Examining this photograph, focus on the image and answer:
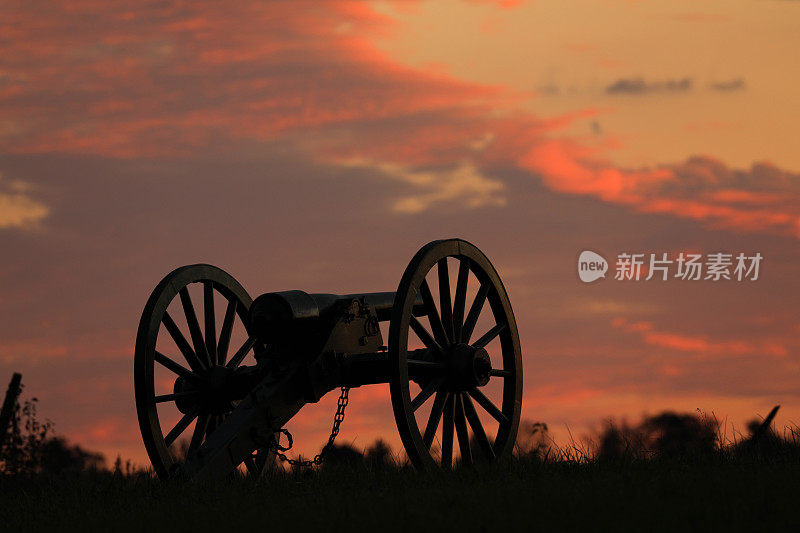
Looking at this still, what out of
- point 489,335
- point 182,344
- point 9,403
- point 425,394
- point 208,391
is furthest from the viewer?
point 9,403

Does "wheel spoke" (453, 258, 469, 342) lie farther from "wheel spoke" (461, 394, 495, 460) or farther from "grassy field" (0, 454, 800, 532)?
"grassy field" (0, 454, 800, 532)

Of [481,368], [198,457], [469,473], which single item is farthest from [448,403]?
[198,457]

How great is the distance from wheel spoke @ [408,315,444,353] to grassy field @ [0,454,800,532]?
112 centimetres

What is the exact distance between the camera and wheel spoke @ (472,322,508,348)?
11.0 meters

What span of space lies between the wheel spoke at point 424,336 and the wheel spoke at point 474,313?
0.44m

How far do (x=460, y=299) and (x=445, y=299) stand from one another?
0.91 ft

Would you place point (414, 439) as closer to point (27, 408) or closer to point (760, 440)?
point (760, 440)

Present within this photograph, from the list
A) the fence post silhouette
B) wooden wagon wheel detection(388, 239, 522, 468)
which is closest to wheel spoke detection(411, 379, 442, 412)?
wooden wagon wheel detection(388, 239, 522, 468)

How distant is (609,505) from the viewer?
294 inches

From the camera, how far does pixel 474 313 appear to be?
36.3 ft

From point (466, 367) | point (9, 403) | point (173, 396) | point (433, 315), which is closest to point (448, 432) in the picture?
point (466, 367)

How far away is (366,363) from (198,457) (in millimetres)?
1653

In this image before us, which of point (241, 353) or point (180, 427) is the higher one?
point (241, 353)

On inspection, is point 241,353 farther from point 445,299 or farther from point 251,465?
point 445,299
